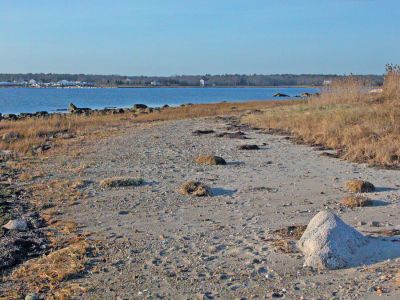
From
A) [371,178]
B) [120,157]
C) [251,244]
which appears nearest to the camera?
[251,244]

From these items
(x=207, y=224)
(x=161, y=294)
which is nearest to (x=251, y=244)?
(x=207, y=224)

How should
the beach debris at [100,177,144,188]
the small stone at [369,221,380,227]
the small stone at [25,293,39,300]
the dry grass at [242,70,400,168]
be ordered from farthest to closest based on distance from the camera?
the dry grass at [242,70,400,168] → the beach debris at [100,177,144,188] → the small stone at [369,221,380,227] → the small stone at [25,293,39,300]

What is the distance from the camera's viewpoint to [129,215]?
10258 millimetres

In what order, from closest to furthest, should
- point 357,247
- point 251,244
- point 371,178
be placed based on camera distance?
1. point 357,247
2. point 251,244
3. point 371,178

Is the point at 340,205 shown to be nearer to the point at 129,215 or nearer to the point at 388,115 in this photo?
the point at 129,215

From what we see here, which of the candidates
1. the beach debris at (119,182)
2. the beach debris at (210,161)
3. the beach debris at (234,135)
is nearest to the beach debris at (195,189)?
the beach debris at (119,182)

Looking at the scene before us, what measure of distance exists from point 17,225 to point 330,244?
196 inches

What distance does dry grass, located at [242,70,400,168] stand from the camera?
53.1ft

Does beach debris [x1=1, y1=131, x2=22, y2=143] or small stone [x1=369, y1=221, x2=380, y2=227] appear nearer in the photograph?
small stone [x1=369, y1=221, x2=380, y2=227]

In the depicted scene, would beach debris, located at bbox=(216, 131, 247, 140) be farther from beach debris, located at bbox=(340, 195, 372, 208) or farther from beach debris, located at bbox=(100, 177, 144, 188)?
beach debris, located at bbox=(340, 195, 372, 208)

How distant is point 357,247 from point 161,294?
97.0 inches

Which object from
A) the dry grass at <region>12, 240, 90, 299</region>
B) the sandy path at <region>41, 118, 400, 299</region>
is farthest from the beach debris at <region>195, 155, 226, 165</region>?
the dry grass at <region>12, 240, 90, 299</region>

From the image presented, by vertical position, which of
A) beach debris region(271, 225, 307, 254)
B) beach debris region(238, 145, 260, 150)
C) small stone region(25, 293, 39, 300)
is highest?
beach debris region(271, 225, 307, 254)

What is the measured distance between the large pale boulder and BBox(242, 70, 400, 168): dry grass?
7.86 meters
